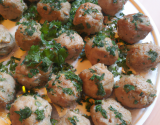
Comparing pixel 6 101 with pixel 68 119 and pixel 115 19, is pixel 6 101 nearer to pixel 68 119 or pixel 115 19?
pixel 68 119

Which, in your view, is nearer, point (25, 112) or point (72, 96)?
point (25, 112)

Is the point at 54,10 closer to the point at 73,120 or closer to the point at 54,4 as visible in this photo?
the point at 54,4

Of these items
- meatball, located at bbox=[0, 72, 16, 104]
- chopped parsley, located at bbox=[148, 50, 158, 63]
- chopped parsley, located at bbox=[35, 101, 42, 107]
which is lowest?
meatball, located at bbox=[0, 72, 16, 104]

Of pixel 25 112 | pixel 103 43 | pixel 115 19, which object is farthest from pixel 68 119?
pixel 115 19

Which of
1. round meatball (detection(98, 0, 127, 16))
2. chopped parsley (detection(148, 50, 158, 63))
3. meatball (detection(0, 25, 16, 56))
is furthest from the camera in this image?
round meatball (detection(98, 0, 127, 16))

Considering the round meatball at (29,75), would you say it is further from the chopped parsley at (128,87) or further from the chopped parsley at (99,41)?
the chopped parsley at (128,87)

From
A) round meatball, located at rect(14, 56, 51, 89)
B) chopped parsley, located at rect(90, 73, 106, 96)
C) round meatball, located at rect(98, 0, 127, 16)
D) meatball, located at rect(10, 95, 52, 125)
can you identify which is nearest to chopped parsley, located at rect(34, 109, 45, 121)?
meatball, located at rect(10, 95, 52, 125)

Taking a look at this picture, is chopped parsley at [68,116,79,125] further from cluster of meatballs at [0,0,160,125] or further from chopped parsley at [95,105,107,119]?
chopped parsley at [95,105,107,119]

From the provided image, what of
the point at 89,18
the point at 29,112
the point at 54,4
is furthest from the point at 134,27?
the point at 29,112
